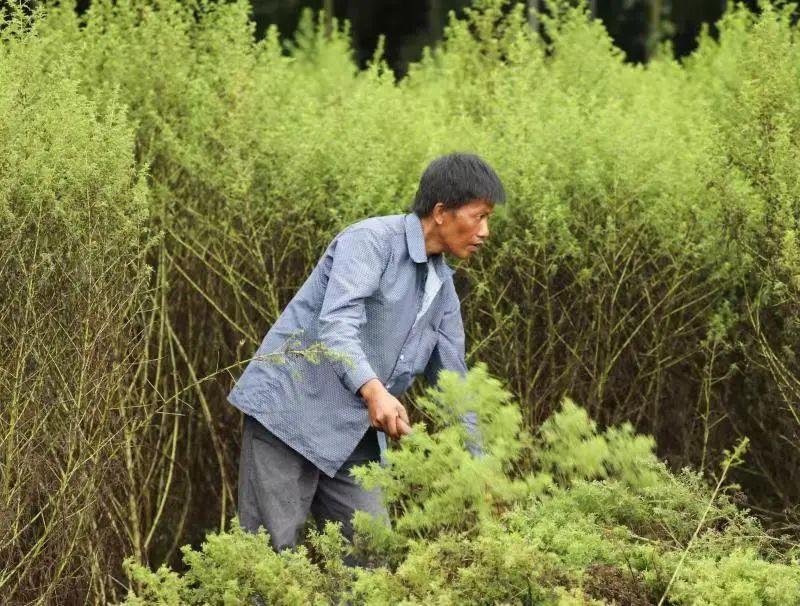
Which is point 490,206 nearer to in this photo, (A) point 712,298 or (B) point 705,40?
(A) point 712,298

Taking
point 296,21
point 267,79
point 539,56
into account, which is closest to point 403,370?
point 267,79

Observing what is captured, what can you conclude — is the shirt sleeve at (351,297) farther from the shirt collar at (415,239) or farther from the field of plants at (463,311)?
the field of plants at (463,311)

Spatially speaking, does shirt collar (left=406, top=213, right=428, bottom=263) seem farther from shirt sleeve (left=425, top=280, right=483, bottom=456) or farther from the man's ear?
shirt sleeve (left=425, top=280, right=483, bottom=456)

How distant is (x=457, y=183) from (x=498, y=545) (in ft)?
4.57

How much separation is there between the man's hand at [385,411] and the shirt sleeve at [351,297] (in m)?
0.03

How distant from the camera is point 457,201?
4.32 meters

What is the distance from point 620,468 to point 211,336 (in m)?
2.69

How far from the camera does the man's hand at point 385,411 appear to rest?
3818 millimetres

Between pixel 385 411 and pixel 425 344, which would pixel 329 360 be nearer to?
pixel 425 344

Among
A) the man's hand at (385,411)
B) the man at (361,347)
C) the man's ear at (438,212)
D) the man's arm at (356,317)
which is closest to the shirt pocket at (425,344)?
the man at (361,347)

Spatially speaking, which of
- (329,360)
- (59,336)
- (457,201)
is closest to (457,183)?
(457,201)

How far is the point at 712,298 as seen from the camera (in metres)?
5.95

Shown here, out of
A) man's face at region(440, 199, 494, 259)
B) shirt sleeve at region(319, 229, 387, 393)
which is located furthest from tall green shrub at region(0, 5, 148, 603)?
man's face at region(440, 199, 494, 259)

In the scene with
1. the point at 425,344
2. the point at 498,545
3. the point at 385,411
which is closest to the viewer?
the point at 498,545
